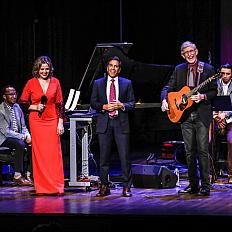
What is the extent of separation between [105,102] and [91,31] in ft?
19.4

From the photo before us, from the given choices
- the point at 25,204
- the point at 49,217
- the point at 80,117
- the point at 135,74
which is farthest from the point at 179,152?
the point at 49,217

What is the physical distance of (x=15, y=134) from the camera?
31.3ft

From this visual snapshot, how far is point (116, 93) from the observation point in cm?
814

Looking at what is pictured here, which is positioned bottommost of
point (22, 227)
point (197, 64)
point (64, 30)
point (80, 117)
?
point (22, 227)

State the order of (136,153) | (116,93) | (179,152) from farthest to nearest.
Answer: (136,153) < (179,152) < (116,93)

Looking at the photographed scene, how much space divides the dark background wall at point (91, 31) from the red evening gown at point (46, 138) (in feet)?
12.5

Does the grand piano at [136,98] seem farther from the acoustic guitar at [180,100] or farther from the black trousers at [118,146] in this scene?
the acoustic guitar at [180,100]

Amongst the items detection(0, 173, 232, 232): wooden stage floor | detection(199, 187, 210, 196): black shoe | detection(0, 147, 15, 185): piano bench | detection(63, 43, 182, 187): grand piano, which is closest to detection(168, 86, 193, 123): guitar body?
detection(199, 187, 210, 196): black shoe

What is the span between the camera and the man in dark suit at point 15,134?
31.0 feet

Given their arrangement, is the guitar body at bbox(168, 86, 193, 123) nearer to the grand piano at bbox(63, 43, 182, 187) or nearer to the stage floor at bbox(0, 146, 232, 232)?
the stage floor at bbox(0, 146, 232, 232)

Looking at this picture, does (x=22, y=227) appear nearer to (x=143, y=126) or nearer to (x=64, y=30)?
(x=143, y=126)

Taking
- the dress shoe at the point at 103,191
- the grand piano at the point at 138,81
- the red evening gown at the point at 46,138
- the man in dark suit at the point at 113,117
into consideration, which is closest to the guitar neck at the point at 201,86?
the man in dark suit at the point at 113,117

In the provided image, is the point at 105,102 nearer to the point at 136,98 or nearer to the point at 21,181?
the point at 21,181

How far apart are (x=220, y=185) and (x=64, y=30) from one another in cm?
556
